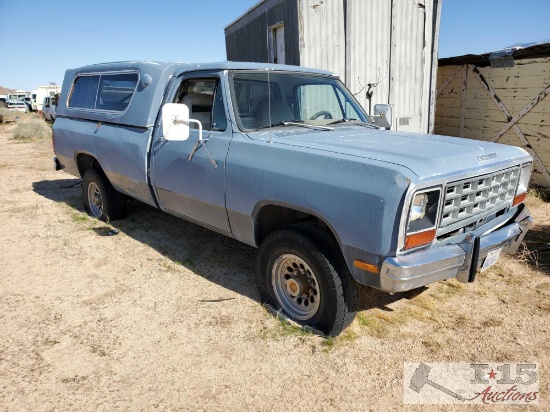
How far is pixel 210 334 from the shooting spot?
3.15 m

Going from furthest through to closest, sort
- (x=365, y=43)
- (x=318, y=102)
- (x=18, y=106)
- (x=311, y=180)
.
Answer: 1. (x=18, y=106)
2. (x=365, y=43)
3. (x=318, y=102)
4. (x=311, y=180)

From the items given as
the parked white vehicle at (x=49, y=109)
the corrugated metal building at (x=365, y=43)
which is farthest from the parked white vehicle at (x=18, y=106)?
the corrugated metal building at (x=365, y=43)

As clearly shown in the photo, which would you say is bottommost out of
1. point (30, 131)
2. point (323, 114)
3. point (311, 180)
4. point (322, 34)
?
point (30, 131)

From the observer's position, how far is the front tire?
2.82m

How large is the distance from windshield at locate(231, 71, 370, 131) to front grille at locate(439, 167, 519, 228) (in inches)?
58.9

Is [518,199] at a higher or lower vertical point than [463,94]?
lower

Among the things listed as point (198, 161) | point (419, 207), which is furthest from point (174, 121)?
point (419, 207)

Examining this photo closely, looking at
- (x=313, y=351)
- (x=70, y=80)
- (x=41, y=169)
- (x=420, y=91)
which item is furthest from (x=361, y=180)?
(x=41, y=169)

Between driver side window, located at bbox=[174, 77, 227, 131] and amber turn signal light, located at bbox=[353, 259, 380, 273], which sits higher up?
driver side window, located at bbox=[174, 77, 227, 131]

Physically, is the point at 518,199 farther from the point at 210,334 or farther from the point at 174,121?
the point at 174,121

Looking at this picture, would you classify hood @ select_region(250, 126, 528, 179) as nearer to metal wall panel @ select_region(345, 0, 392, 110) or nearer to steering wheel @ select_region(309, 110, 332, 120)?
steering wheel @ select_region(309, 110, 332, 120)

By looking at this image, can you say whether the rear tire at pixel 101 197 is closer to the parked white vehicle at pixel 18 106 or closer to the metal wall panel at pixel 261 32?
the metal wall panel at pixel 261 32

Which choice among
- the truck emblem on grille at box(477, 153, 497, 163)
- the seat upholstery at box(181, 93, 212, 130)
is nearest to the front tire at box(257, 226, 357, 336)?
the truck emblem on grille at box(477, 153, 497, 163)

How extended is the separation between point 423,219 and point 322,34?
578cm
